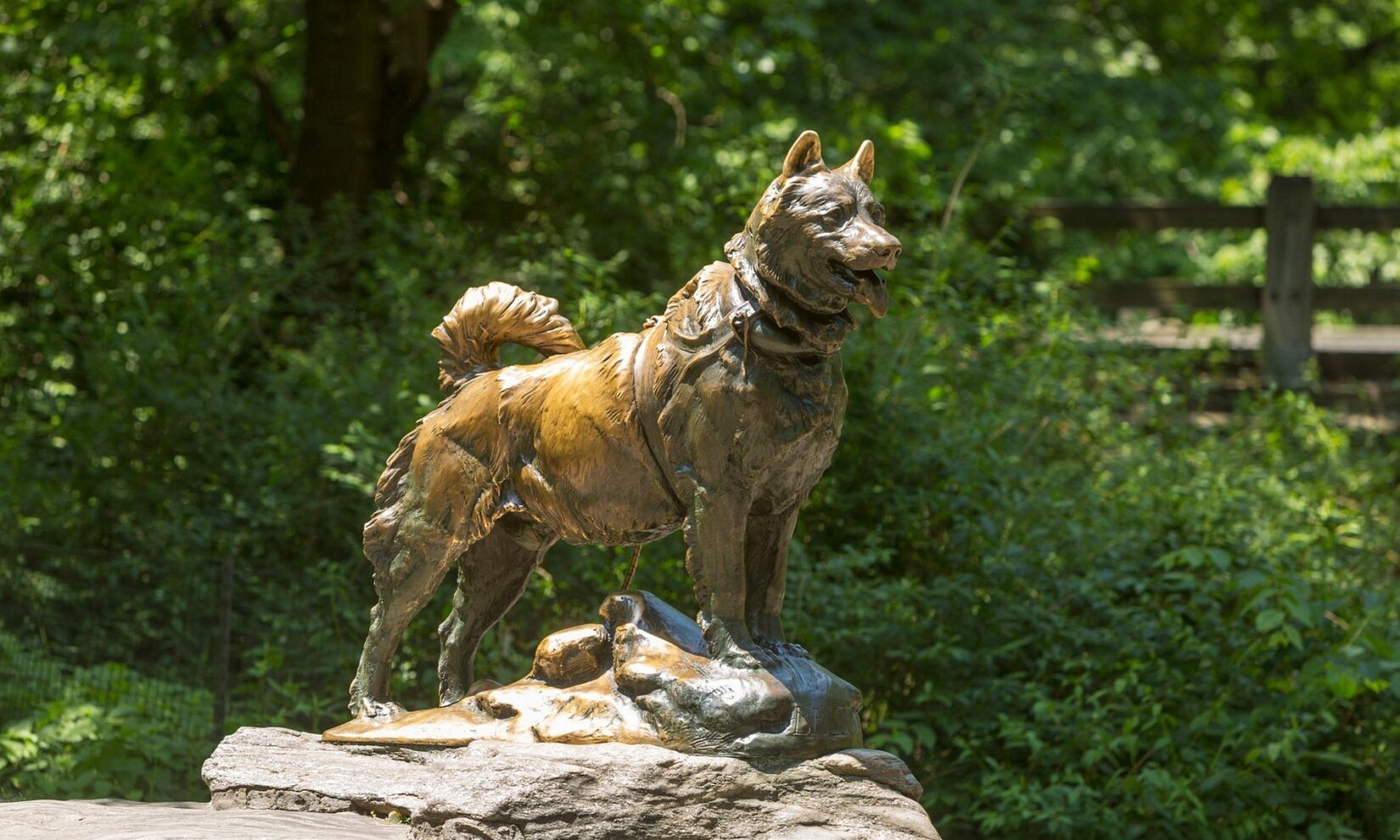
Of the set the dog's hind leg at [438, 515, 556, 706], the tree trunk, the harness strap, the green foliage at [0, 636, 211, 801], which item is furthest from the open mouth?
the tree trunk

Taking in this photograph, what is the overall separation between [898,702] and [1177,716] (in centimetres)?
114

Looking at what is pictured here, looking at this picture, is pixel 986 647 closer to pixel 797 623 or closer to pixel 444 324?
pixel 797 623

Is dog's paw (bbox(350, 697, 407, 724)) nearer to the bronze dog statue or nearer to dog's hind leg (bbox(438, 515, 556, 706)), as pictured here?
the bronze dog statue

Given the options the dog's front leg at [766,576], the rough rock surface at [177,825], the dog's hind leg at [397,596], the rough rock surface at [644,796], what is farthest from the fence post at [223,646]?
the dog's front leg at [766,576]

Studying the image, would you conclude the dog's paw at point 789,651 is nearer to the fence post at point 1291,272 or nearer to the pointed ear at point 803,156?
the pointed ear at point 803,156

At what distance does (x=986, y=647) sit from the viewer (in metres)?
6.69

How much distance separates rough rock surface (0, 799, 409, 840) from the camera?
3910 mm

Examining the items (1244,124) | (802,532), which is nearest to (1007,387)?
(802,532)

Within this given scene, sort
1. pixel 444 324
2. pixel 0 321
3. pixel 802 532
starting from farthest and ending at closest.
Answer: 1. pixel 0 321
2. pixel 802 532
3. pixel 444 324

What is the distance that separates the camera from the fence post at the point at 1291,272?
10008 millimetres

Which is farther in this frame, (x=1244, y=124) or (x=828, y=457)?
(x=1244, y=124)

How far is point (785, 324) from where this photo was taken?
12.7ft

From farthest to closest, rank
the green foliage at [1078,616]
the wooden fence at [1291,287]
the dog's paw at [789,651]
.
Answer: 1. the wooden fence at [1291,287]
2. the green foliage at [1078,616]
3. the dog's paw at [789,651]

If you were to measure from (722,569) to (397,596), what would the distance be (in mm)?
1090
